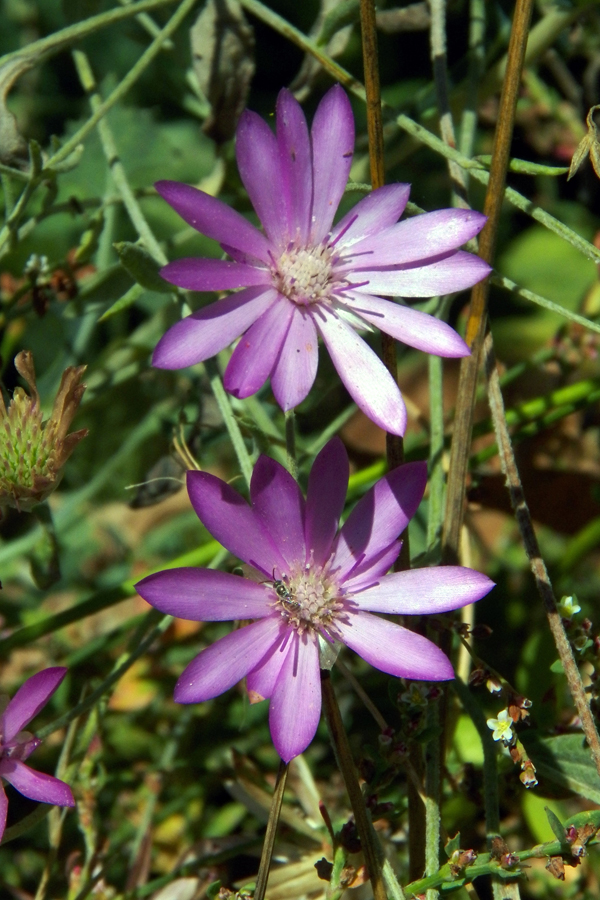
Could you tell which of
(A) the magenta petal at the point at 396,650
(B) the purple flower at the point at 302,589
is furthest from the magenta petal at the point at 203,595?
(A) the magenta petal at the point at 396,650

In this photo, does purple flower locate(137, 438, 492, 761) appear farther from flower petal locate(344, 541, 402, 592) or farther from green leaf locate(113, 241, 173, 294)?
green leaf locate(113, 241, 173, 294)

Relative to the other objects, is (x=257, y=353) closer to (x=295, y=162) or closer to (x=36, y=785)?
(x=295, y=162)

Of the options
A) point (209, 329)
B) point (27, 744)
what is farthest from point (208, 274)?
point (27, 744)

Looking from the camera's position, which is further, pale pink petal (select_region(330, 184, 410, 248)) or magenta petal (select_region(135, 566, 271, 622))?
pale pink petal (select_region(330, 184, 410, 248))

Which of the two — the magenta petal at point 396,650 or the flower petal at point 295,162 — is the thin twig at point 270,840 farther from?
the flower petal at point 295,162

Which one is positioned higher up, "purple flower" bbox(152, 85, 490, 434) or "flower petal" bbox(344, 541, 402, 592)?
"purple flower" bbox(152, 85, 490, 434)

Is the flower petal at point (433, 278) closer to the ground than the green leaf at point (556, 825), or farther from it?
farther from it

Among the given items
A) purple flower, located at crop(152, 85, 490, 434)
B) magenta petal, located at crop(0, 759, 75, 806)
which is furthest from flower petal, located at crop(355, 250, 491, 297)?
magenta petal, located at crop(0, 759, 75, 806)
